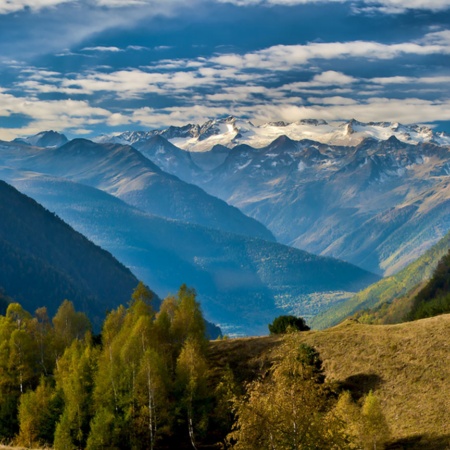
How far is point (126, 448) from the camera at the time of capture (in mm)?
75875

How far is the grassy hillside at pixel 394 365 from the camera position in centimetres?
6906

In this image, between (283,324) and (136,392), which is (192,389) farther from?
(283,324)

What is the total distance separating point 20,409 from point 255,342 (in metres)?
37.4

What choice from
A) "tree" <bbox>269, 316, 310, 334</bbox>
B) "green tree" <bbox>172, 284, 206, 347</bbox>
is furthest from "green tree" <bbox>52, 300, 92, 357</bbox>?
"tree" <bbox>269, 316, 310, 334</bbox>

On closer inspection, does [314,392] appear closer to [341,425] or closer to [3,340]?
[341,425]

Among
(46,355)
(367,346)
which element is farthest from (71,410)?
(367,346)

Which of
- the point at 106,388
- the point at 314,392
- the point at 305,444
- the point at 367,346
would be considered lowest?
the point at 305,444

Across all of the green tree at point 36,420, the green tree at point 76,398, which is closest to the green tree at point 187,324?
the green tree at point 76,398

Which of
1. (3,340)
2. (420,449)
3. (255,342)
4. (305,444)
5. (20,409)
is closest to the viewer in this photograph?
(305,444)

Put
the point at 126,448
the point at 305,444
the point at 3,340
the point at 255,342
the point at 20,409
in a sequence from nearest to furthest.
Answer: the point at 305,444
the point at 126,448
the point at 20,409
the point at 3,340
the point at 255,342

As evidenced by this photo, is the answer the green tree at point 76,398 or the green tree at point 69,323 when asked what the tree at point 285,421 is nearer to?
the green tree at point 76,398

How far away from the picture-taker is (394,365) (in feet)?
270

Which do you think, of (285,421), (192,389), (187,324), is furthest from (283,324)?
(285,421)

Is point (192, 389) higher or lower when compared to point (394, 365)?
lower
